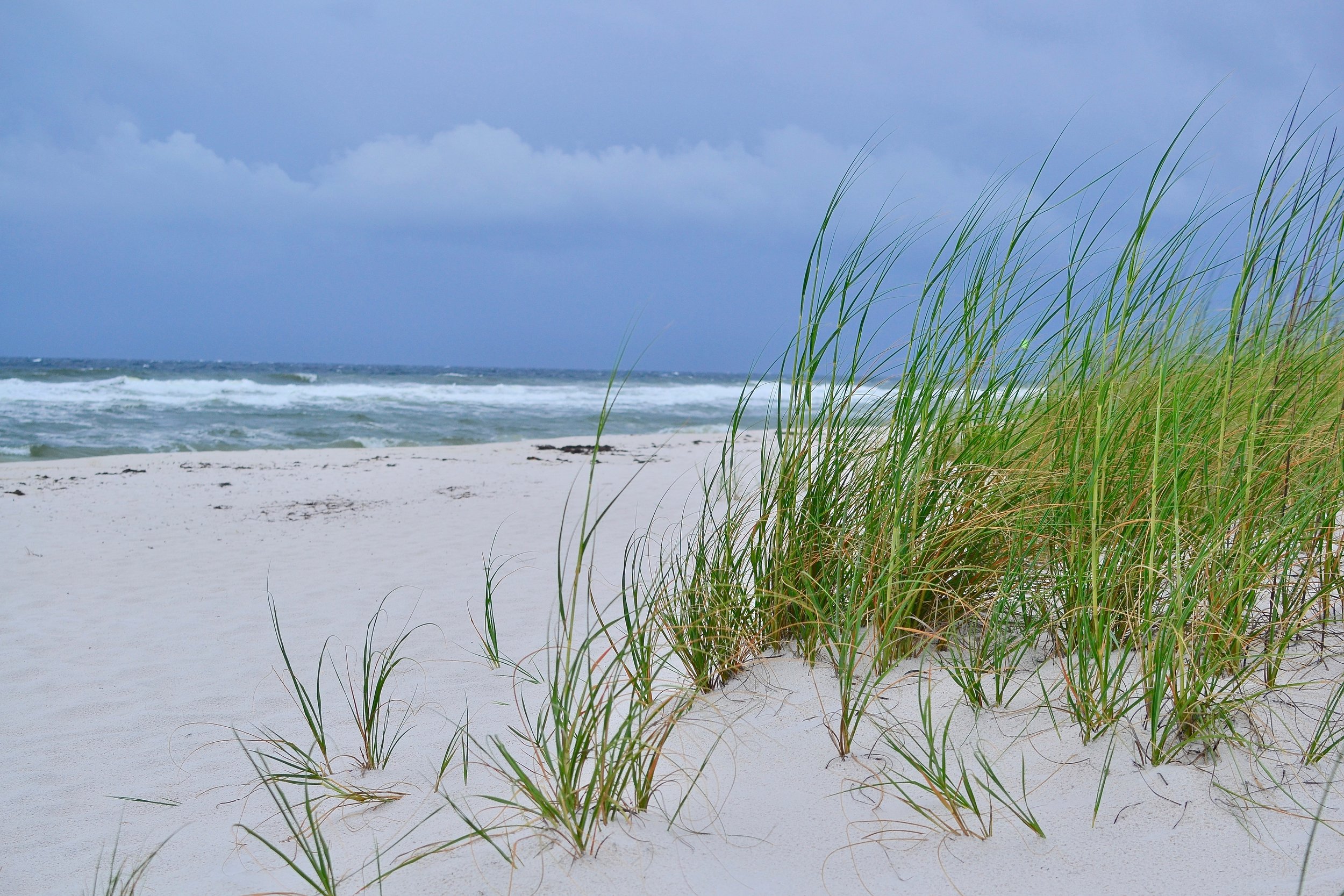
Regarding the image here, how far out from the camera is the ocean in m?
12.4

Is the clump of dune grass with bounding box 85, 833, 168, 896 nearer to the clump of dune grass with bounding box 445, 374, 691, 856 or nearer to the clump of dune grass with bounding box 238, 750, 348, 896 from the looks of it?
the clump of dune grass with bounding box 238, 750, 348, 896

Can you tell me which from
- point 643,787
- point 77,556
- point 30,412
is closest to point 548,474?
point 77,556

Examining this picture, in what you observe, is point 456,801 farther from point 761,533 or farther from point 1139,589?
point 1139,589

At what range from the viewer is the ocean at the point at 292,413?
40.6 ft

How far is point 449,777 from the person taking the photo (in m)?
1.83

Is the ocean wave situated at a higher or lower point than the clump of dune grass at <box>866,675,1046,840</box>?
higher

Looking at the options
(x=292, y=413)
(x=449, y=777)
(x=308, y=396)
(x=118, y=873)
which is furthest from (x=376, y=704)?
(x=308, y=396)

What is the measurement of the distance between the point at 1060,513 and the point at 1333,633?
55 centimetres

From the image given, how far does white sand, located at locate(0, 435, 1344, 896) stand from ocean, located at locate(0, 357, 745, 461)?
545 cm

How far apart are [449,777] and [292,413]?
16.5m

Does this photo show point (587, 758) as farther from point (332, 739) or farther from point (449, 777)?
point (332, 739)

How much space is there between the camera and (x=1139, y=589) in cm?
157

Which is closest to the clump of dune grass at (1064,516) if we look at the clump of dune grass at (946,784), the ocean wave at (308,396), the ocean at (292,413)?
the clump of dune grass at (946,784)

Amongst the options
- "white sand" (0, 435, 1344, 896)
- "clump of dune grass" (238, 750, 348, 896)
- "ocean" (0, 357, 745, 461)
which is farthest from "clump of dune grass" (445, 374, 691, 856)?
"ocean" (0, 357, 745, 461)
